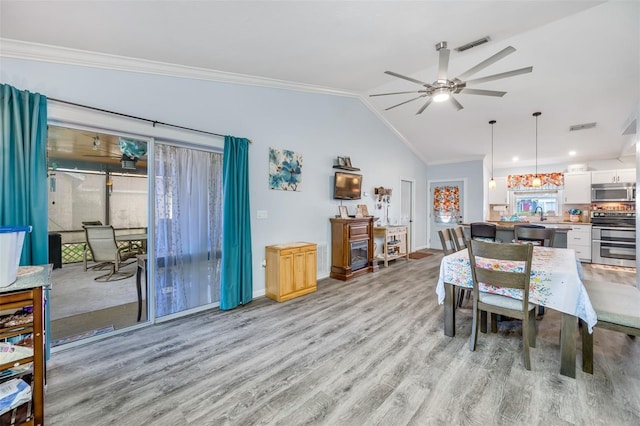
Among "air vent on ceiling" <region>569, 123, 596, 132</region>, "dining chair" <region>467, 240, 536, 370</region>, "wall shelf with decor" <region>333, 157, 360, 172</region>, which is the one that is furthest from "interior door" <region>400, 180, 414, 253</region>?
"dining chair" <region>467, 240, 536, 370</region>

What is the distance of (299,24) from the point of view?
263 centimetres

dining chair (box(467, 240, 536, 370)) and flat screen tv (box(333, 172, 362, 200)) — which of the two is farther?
flat screen tv (box(333, 172, 362, 200))

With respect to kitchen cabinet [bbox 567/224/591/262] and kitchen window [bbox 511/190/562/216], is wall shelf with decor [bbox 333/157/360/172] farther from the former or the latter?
kitchen cabinet [bbox 567/224/591/262]

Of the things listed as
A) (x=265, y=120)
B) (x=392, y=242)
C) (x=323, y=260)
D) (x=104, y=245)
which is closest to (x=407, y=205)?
(x=392, y=242)

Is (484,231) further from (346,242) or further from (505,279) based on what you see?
(505,279)

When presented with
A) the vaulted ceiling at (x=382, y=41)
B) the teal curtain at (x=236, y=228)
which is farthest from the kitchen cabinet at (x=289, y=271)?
the vaulted ceiling at (x=382, y=41)

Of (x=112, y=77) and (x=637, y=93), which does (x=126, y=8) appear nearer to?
(x=112, y=77)

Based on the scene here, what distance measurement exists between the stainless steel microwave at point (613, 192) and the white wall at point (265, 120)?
472 cm

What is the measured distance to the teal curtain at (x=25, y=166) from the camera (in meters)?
2.05

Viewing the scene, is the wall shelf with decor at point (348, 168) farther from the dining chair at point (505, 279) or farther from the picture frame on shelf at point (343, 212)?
the dining chair at point (505, 279)

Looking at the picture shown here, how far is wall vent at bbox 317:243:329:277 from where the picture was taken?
483cm

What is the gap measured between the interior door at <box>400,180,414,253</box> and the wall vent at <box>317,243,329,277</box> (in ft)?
10.2

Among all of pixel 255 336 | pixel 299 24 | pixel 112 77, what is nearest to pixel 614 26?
pixel 299 24

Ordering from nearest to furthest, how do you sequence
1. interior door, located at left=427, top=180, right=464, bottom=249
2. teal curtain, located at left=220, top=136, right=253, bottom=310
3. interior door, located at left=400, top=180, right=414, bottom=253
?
teal curtain, located at left=220, top=136, right=253, bottom=310
interior door, located at left=400, top=180, right=414, bottom=253
interior door, located at left=427, top=180, right=464, bottom=249
